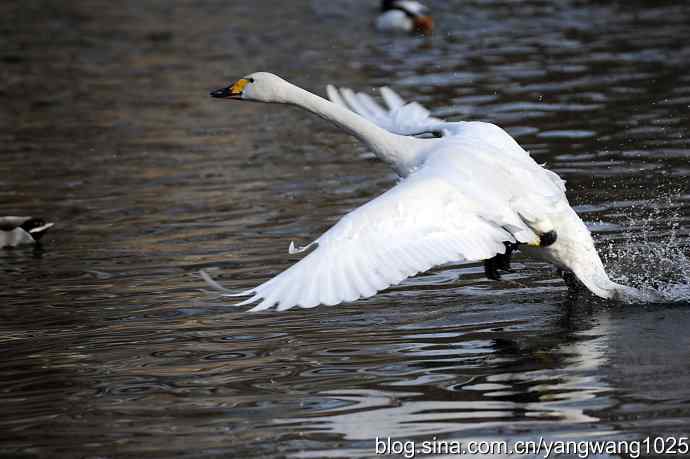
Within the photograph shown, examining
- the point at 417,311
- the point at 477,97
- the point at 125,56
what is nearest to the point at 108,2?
the point at 125,56

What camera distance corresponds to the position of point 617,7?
27.2 m

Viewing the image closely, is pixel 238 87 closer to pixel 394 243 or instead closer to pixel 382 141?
pixel 382 141

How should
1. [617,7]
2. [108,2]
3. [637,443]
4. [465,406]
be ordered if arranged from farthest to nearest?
[108,2]
[617,7]
[465,406]
[637,443]

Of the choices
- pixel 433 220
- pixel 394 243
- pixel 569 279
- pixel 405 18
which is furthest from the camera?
pixel 405 18

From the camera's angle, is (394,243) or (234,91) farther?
(234,91)

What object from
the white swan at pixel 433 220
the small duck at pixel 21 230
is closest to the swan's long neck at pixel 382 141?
the white swan at pixel 433 220

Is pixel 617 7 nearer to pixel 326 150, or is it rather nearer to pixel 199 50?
pixel 199 50

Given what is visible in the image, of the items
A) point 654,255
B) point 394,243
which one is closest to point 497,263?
point 654,255

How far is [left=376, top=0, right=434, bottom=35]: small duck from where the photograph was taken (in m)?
25.6

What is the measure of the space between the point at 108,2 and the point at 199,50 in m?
9.63

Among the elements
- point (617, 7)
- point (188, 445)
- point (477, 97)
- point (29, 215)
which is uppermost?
point (617, 7)

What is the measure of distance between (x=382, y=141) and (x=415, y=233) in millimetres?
1551

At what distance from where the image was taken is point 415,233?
713 centimetres

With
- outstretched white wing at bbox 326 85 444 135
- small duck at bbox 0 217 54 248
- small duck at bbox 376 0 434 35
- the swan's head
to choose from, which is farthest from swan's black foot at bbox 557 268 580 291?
small duck at bbox 376 0 434 35
